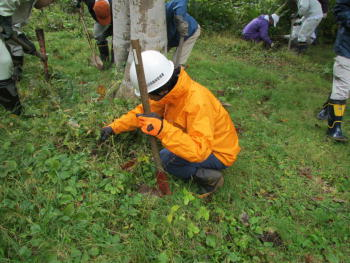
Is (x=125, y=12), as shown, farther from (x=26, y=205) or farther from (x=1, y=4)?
(x=26, y=205)

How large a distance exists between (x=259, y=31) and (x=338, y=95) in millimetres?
5087

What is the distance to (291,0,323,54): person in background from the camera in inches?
288

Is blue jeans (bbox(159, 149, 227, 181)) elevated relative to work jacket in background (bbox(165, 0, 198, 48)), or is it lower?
lower

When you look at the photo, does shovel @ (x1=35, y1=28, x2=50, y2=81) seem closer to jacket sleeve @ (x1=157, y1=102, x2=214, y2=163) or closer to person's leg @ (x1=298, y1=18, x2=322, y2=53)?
jacket sleeve @ (x1=157, y1=102, x2=214, y2=163)

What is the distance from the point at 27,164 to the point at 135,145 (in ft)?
3.28

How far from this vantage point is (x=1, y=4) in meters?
3.05

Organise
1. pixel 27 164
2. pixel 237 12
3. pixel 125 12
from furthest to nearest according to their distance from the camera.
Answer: pixel 237 12
pixel 125 12
pixel 27 164

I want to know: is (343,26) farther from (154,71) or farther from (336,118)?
(154,71)

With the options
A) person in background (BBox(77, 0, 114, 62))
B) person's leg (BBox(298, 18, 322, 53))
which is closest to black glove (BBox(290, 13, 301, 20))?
person's leg (BBox(298, 18, 322, 53))

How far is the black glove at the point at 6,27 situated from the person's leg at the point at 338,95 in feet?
13.4

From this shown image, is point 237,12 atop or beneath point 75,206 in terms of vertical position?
beneath

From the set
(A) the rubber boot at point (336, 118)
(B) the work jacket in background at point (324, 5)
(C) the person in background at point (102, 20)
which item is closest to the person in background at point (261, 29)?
(B) the work jacket in background at point (324, 5)

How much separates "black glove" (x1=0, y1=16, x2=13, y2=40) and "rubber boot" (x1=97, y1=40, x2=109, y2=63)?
6.37 feet

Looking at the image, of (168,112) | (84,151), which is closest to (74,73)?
(84,151)
